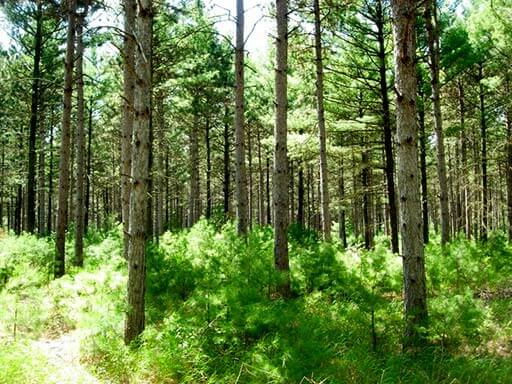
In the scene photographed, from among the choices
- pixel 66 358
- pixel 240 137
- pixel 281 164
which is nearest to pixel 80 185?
pixel 240 137

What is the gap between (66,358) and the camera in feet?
17.4

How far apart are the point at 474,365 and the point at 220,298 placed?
2.96 meters

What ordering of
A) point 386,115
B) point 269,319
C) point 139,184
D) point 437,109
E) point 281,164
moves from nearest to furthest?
1. point 269,319
2. point 139,184
3. point 281,164
4. point 437,109
5. point 386,115

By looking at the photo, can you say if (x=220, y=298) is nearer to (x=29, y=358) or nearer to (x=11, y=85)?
(x=29, y=358)

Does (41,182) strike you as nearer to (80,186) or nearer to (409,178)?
(80,186)

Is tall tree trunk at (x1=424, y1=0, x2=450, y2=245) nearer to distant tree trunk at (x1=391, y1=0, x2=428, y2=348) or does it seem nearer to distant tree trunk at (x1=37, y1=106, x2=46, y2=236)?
distant tree trunk at (x1=391, y1=0, x2=428, y2=348)

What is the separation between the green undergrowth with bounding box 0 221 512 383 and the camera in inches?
179

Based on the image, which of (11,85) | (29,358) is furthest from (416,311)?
(11,85)

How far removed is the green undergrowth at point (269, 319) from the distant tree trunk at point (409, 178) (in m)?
0.25

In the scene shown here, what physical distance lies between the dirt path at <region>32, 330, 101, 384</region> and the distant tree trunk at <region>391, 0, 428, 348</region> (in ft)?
11.7

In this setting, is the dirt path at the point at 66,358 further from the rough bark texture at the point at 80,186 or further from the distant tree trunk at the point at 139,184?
the rough bark texture at the point at 80,186

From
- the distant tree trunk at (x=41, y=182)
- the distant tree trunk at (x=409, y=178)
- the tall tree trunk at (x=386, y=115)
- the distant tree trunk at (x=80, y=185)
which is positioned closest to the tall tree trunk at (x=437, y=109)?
the tall tree trunk at (x=386, y=115)

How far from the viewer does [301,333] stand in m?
4.95

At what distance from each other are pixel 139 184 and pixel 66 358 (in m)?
2.29
